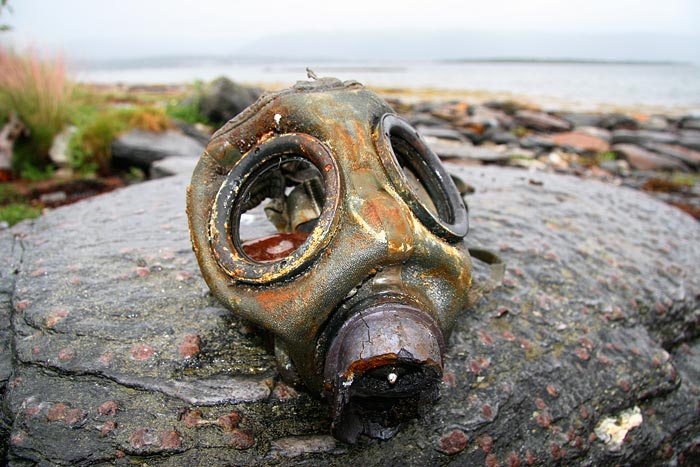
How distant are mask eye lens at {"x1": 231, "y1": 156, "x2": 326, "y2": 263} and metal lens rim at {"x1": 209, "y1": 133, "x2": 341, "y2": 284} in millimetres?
25

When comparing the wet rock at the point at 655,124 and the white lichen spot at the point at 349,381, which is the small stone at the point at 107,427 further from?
A: the wet rock at the point at 655,124

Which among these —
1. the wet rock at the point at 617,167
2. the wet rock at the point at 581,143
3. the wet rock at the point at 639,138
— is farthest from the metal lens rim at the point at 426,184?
the wet rock at the point at 639,138

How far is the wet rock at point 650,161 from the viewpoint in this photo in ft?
33.7

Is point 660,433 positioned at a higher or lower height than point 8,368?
lower

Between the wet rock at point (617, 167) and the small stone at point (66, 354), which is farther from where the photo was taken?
the wet rock at point (617, 167)

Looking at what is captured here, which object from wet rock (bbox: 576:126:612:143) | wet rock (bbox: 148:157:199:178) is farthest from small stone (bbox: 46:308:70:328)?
wet rock (bbox: 576:126:612:143)

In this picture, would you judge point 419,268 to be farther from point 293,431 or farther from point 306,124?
point 293,431

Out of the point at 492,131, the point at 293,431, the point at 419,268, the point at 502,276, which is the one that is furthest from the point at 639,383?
the point at 492,131

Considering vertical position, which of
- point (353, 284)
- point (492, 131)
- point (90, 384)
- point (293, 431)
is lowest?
point (492, 131)

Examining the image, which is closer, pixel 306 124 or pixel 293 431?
pixel 306 124

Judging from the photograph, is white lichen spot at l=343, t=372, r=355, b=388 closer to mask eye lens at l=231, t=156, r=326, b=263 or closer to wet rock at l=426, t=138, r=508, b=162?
mask eye lens at l=231, t=156, r=326, b=263

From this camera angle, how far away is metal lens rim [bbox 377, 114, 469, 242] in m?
1.93

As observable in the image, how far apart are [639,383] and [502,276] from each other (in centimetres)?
87

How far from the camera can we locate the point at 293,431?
210 centimetres
